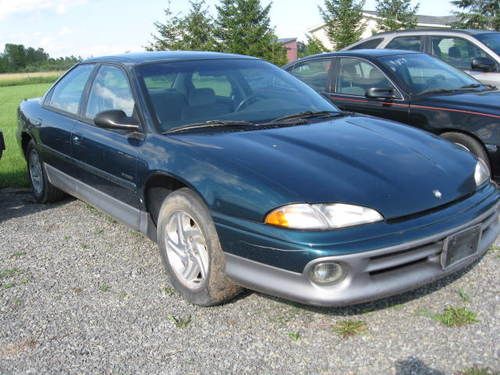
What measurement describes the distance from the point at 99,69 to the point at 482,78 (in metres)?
5.16

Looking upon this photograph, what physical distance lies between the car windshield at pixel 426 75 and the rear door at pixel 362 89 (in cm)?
15

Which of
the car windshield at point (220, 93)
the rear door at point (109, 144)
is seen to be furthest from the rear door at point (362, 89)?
the rear door at point (109, 144)

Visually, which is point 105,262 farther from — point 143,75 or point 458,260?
point 458,260

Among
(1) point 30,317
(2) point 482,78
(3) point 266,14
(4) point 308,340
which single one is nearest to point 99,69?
(1) point 30,317

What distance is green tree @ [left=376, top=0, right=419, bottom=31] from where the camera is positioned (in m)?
36.4

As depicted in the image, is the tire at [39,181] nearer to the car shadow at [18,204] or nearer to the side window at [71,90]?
the car shadow at [18,204]

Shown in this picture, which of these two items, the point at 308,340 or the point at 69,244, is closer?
the point at 308,340

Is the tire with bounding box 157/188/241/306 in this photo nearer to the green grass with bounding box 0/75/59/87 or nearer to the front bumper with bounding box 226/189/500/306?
the front bumper with bounding box 226/189/500/306

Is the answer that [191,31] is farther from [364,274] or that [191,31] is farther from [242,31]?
[364,274]

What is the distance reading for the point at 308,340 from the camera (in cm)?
288

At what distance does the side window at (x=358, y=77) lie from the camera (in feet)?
19.9

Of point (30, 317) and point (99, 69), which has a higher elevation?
point (99, 69)

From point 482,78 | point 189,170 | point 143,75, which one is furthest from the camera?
point 482,78

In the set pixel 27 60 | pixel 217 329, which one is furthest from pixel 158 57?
pixel 27 60
